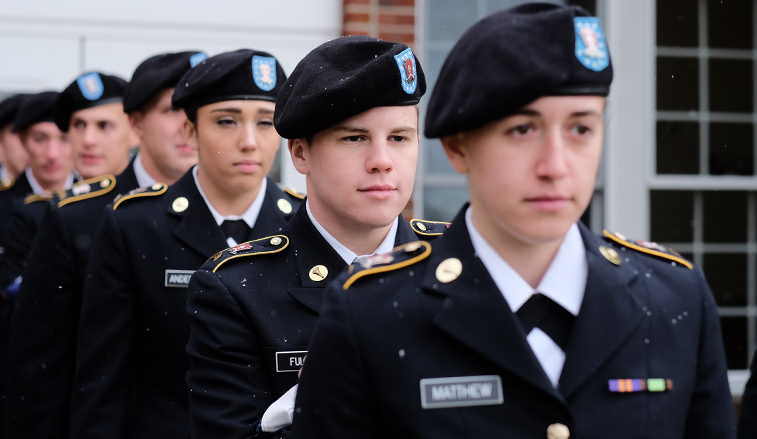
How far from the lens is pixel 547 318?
180 centimetres

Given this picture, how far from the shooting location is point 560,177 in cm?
166

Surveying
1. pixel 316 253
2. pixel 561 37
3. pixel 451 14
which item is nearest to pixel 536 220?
pixel 561 37

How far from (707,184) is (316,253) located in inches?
170

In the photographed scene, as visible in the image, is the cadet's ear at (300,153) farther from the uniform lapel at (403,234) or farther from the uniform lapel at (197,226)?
the uniform lapel at (197,226)

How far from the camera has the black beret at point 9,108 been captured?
6.41 m

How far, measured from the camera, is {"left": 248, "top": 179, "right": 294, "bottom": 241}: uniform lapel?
11.0 feet

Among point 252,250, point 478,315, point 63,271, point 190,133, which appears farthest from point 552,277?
point 63,271

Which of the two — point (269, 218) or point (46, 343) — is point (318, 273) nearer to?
point (269, 218)

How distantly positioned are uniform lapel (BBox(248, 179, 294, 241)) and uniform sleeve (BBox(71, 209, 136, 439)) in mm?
457

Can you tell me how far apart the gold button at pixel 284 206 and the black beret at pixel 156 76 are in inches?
39.3

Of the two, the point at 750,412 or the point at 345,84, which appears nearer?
the point at 345,84

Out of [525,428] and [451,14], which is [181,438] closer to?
[525,428]

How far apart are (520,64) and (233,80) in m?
1.94

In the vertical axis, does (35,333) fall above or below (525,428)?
below
